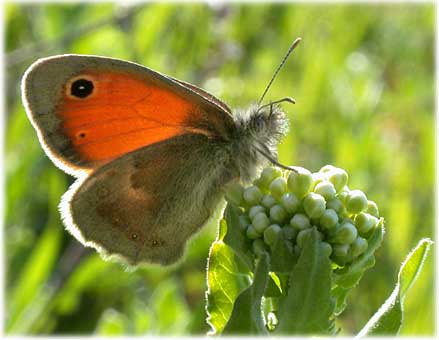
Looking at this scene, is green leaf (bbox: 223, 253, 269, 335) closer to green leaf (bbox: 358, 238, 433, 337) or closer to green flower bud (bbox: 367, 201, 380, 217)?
green leaf (bbox: 358, 238, 433, 337)

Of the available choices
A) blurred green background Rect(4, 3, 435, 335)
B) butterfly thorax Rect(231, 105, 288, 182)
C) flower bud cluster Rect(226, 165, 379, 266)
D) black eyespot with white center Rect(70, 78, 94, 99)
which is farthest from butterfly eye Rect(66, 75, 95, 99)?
blurred green background Rect(4, 3, 435, 335)

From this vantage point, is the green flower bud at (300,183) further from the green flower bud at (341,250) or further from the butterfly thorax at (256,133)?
the butterfly thorax at (256,133)

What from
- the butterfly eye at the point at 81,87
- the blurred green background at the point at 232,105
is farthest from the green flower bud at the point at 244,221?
the blurred green background at the point at 232,105

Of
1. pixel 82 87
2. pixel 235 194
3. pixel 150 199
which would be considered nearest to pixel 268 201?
pixel 235 194

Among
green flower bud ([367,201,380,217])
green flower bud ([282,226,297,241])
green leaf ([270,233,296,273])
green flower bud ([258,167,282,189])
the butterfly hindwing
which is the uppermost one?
green flower bud ([367,201,380,217])

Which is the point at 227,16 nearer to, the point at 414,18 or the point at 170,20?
the point at 170,20

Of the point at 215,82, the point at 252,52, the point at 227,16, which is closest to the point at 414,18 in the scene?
the point at 252,52

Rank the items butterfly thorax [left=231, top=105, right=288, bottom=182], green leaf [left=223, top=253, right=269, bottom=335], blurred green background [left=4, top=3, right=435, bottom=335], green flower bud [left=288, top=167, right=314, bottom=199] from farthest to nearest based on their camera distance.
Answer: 1. blurred green background [left=4, top=3, right=435, bottom=335]
2. butterfly thorax [left=231, top=105, right=288, bottom=182]
3. green flower bud [left=288, top=167, right=314, bottom=199]
4. green leaf [left=223, top=253, right=269, bottom=335]
